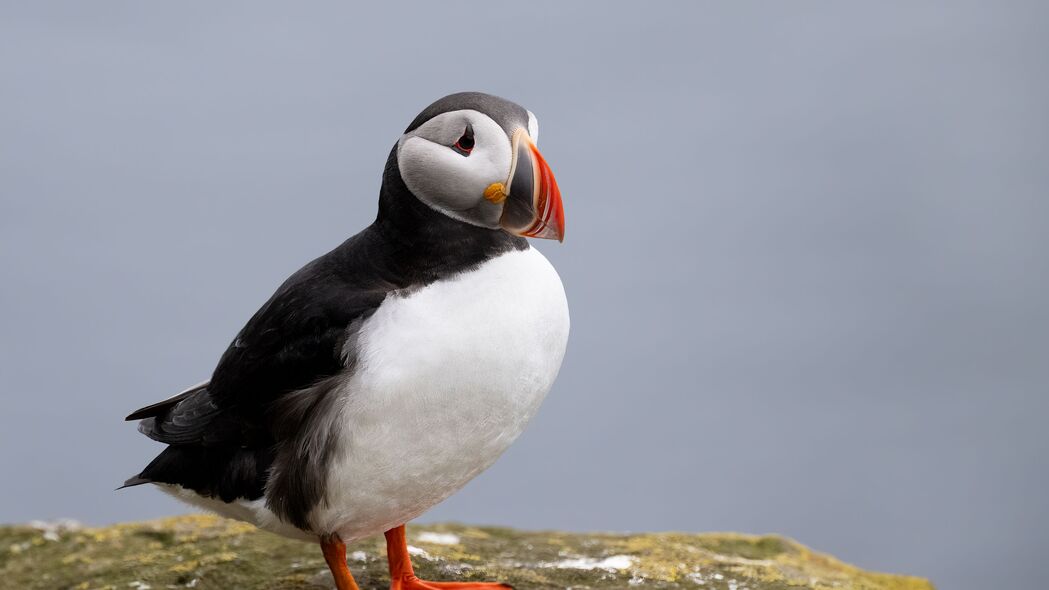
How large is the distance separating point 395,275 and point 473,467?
709mm

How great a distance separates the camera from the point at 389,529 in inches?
174

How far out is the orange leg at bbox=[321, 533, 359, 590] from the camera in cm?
413

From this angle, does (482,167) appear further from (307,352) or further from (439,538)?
(439,538)

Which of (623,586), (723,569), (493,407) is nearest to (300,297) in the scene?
(493,407)

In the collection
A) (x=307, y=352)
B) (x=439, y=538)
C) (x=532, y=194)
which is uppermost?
(x=532, y=194)

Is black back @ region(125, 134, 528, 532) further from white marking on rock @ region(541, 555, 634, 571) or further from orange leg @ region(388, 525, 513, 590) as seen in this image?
white marking on rock @ region(541, 555, 634, 571)

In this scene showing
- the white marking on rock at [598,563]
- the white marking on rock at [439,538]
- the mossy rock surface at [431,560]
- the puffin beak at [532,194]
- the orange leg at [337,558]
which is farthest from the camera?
the white marking on rock at [439,538]

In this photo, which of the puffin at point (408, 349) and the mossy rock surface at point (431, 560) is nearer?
the puffin at point (408, 349)

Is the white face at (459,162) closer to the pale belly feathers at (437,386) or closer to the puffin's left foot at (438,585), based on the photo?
the pale belly feathers at (437,386)

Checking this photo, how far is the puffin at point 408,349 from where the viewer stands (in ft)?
12.4

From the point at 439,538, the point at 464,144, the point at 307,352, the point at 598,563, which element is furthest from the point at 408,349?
the point at 439,538

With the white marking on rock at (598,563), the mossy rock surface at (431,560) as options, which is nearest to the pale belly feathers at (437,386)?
the mossy rock surface at (431,560)

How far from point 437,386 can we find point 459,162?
2.32 ft

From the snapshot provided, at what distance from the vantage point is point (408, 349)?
376 cm
